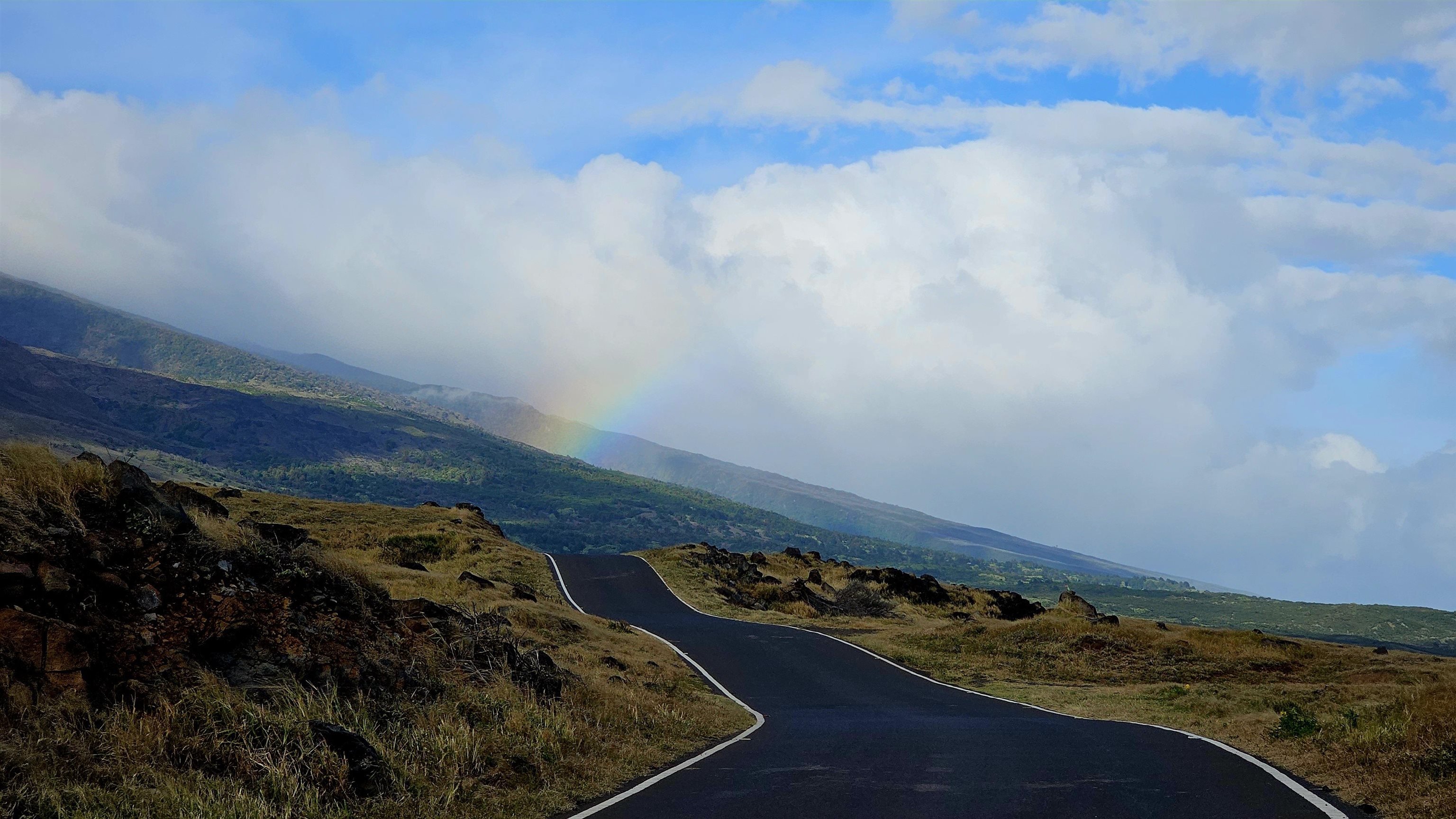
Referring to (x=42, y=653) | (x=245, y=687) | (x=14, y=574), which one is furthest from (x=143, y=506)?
(x=42, y=653)

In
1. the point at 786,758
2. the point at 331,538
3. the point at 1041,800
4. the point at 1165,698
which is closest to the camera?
the point at 1041,800

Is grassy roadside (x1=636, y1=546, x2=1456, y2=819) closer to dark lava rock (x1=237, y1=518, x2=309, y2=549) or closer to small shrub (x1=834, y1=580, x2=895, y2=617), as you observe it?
small shrub (x1=834, y1=580, x2=895, y2=617)

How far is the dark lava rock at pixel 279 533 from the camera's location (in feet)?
44.8

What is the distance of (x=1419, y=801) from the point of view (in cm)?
904

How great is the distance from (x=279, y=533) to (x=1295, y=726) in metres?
15.9

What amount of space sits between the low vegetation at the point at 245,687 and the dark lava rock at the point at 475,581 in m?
17.6

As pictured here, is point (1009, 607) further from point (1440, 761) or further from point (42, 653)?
point (42, 653)

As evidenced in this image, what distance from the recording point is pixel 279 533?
14.2 meters

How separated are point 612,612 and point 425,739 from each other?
32621 mm

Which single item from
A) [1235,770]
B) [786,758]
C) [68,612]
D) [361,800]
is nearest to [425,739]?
[361,800]

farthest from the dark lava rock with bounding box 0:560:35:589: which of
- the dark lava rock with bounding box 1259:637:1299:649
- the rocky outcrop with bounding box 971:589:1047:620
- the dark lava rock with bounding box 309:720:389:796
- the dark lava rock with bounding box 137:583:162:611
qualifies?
the rocky outcrop with bounding box 971:589:1047:620

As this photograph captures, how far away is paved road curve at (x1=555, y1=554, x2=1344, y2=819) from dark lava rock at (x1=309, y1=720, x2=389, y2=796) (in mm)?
2311

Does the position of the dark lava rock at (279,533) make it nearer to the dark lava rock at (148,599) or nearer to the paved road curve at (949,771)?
the dark lava rock at (148,599)

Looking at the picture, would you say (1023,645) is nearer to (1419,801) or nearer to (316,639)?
(1419,801)
